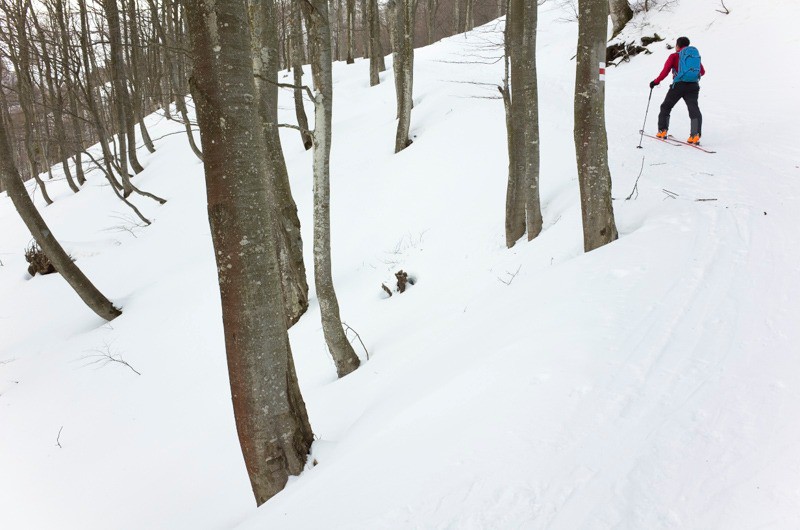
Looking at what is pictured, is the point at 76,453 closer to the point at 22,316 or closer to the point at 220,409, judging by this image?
the point at 220,409

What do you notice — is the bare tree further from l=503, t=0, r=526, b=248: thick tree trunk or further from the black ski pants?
the black ski pants

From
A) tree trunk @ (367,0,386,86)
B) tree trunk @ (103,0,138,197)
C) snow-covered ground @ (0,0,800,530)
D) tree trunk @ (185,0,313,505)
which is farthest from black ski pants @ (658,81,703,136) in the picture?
tree trunk @ (103,0,138,197)

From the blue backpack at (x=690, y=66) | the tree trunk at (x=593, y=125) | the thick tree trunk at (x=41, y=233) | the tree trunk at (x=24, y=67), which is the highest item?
the tree trunk at (x=24, y=67)

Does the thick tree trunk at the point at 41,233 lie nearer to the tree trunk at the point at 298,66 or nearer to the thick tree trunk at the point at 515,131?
the tree trunk at the point at 298,66

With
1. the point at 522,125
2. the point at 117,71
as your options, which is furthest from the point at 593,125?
the point at 117,71

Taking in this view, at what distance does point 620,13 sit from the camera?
1612cm

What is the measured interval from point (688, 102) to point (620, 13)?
33.9 feet

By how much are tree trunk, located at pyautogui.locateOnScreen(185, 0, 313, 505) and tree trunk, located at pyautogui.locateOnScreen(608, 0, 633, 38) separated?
57.8ft

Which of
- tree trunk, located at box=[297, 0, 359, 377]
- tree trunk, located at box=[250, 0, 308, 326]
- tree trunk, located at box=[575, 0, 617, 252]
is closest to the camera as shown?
tree trunk, located at box=[575, 0, 617, 252]

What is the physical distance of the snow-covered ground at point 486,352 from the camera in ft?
7.02

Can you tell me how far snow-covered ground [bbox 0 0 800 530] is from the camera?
7.02 ft

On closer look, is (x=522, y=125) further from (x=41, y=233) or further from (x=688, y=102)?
(x=41, y=233)

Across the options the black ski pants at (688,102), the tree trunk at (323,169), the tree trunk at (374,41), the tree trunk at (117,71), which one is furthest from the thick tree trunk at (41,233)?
the tree trunk at (374,41)

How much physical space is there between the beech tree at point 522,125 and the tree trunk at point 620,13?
12.5 metres
